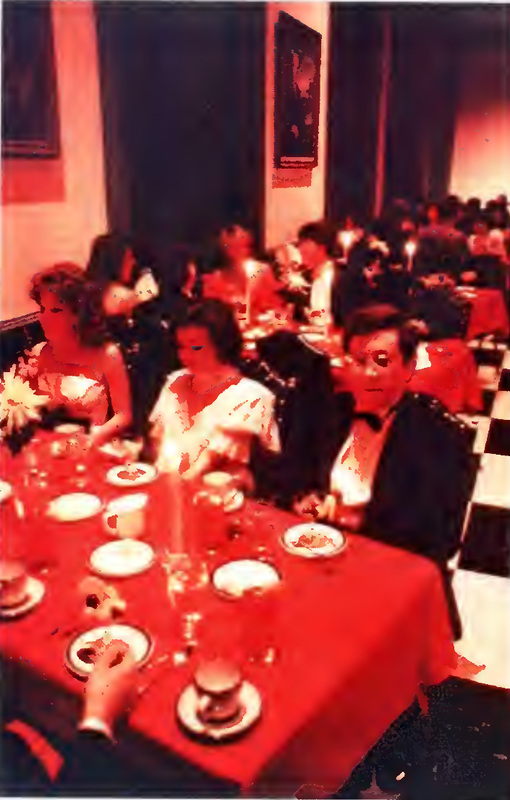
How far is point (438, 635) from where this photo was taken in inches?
→ 54.1

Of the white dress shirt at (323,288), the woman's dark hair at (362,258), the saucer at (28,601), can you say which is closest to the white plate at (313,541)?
the saucer at (28,601)

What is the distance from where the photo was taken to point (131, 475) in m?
1.73

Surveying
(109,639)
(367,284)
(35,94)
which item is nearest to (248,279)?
(367,284)

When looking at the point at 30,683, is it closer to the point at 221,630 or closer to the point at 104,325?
the point at 221,630

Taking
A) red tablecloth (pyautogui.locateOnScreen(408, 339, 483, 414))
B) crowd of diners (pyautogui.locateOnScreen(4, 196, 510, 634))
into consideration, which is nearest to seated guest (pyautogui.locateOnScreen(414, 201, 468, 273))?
red tablecloth (pyautogui.locateOnScreen(408, 339, 483, 414))

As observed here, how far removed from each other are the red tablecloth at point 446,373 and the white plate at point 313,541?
1901 mm

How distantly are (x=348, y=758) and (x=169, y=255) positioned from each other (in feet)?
9.55

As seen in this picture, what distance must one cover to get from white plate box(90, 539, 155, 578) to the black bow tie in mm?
715

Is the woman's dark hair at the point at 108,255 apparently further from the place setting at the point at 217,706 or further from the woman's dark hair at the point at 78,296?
the place setting at the point at 217,706

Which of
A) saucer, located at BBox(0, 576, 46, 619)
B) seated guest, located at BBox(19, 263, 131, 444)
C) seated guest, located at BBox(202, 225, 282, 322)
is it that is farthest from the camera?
seated guest, located at BBox(202, 225, 282, 322)

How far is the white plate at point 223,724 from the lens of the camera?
93 centimetres

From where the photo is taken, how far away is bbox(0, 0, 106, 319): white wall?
263 cm

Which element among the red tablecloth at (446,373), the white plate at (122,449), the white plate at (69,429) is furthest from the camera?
the red tablecloth at (446,373)

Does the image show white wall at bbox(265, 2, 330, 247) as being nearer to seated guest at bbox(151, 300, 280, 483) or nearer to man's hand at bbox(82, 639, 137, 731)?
seated guest at bbox(151, 300, 280, 483)
